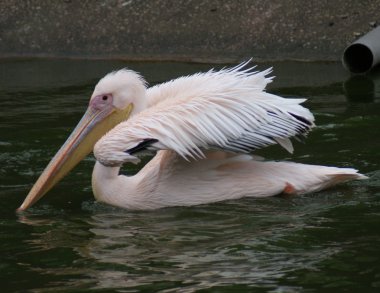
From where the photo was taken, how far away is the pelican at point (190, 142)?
554 centimetres

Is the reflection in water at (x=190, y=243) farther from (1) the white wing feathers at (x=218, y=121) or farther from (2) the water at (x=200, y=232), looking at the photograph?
(1) the white wing feathers at (x=218, y=121)

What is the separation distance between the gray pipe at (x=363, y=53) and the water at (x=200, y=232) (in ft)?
3.43

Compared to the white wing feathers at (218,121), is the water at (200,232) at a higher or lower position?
lower

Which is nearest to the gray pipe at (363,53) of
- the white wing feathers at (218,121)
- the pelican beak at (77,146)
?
the white wing feathers at (218,121)

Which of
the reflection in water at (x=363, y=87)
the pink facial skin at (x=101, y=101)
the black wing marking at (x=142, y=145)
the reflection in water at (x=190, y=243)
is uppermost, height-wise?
the pink facial skin at (x=101, y=101)

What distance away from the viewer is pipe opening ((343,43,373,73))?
9.02 meters

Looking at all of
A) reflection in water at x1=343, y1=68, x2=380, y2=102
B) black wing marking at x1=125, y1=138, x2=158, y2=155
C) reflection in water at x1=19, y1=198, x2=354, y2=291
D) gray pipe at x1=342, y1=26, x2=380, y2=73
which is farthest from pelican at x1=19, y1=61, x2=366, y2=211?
gray pipe at x1=342, y1=26, x2=380, y2=73

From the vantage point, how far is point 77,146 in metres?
6.02

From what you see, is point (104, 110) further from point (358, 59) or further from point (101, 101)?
point (358, 59)

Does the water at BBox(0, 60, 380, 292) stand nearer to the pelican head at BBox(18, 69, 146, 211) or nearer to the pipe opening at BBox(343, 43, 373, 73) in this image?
the pelican head at BBox(18, 69, 146, 211)

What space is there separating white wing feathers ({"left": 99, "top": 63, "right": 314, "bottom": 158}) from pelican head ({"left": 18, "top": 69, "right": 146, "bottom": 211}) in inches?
9.4

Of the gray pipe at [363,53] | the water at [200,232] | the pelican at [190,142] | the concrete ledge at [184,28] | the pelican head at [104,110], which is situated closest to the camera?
the water at [200,232]

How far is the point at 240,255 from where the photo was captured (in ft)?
15.6

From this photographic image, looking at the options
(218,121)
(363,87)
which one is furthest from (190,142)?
(363,87)
